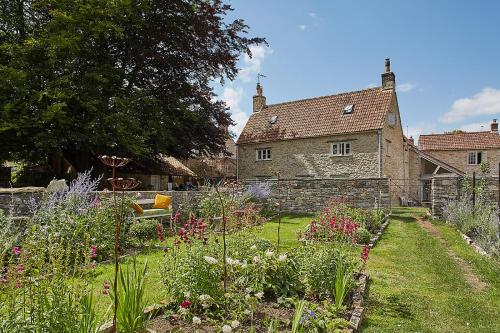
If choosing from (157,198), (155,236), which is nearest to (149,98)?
(157,198)

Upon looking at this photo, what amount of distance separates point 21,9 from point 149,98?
7280mm

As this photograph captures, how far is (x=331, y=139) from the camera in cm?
2420

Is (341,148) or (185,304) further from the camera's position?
(341,148)

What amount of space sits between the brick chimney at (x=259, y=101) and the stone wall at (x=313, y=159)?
3910 mm

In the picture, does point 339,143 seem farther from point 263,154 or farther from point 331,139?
point 263,154

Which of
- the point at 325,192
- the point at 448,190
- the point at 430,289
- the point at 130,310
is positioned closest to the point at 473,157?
the point at 448,190

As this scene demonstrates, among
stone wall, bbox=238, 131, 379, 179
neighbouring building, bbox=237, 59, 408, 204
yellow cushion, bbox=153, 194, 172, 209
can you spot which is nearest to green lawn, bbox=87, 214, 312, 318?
yellow cushion, bbox=153, 194, 172, 209

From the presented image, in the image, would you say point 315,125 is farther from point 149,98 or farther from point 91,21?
point 91,21

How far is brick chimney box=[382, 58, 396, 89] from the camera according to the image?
23.9 meters

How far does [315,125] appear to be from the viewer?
995 inches

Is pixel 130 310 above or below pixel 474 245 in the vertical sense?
above

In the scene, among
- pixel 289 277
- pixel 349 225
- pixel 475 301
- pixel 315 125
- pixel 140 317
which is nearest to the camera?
pixel 140 317

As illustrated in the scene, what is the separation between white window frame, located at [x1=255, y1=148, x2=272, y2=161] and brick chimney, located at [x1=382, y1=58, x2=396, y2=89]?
9.14m

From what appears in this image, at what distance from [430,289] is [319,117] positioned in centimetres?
2080
